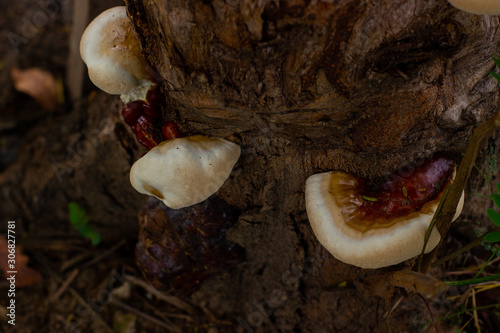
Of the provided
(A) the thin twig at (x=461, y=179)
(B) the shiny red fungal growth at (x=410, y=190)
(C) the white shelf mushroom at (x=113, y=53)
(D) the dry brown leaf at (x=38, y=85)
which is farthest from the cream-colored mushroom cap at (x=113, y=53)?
(D) the dry brown leaf at (x=38, y=85)

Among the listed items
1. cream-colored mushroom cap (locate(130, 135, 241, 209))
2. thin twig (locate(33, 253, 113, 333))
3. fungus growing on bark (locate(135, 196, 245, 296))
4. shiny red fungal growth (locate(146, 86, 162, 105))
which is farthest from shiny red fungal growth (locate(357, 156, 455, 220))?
thin twig (locate(33, 253, 113, 333))

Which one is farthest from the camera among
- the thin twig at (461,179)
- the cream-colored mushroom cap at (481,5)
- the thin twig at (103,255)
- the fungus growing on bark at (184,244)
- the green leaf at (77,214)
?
the thin twig at (103,255)

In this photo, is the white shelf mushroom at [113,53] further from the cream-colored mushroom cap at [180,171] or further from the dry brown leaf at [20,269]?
the dry brown leaf at [20,269]

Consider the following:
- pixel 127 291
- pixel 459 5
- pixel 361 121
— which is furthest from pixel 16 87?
pixel 459 5

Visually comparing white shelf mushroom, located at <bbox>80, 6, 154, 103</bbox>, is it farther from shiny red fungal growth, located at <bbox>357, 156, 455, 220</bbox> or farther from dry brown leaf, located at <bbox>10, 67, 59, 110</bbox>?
dry brown leaf, located at <bbox>10, 67, 59, 110</bbox>

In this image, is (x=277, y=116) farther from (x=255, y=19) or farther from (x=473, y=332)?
(x=473, y=332)
